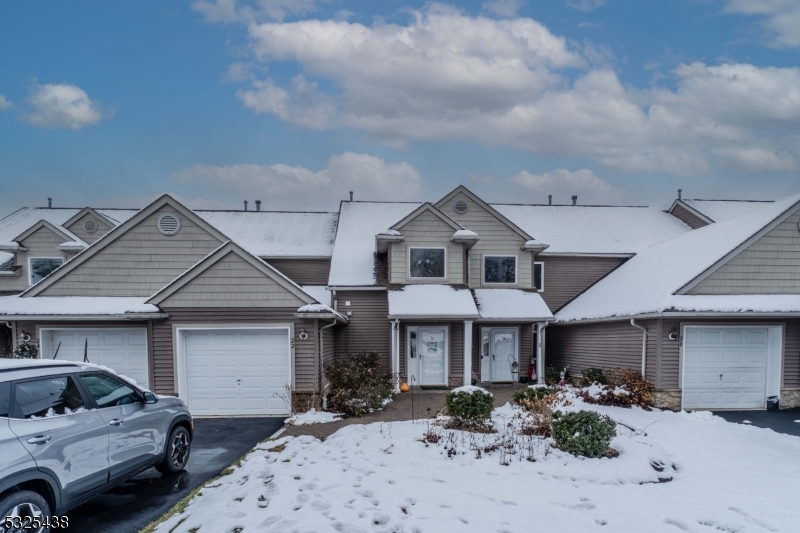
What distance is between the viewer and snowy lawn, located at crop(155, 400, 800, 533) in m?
5.14

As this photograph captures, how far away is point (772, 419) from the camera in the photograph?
11703 mm

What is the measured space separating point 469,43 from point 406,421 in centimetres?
1221

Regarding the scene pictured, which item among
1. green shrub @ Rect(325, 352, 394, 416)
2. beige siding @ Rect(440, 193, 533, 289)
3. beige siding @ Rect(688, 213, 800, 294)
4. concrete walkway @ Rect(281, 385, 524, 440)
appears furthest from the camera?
beige siding @ Rect(440, 193, 533, 289)

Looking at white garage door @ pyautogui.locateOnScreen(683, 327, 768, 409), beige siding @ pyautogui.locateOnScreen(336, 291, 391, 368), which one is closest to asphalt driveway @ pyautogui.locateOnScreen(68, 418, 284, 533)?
beige siding @ pyautogui.locateOnScreen(336, 291, 391, 368)

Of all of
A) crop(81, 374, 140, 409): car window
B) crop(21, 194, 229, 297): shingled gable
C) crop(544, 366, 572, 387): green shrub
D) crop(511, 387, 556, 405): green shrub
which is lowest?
crop(544, 366, 572, 387): green shrub

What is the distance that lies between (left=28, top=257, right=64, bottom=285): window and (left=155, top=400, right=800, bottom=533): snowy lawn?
14.6m

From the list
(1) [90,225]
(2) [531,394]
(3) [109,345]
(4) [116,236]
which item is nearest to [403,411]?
(2) [531,394]

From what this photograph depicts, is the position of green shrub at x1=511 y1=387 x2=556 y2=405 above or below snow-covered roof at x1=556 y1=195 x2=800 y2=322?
below

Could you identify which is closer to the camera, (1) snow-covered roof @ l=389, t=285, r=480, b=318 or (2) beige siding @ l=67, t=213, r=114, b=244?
(1) snow-covered roof @ l=389, t=285, r=480, b=318

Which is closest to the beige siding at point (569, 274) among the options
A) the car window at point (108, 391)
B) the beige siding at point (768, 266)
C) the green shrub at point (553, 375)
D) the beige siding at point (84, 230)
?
the green shrub at point (553, 375)

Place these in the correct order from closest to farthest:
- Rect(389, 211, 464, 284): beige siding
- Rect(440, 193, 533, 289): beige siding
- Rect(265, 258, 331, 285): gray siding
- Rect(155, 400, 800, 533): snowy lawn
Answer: Rect(155, 400, 800, 533): snowy lawn → Rect(389, 211, 464, 284): beige siding → Rect(440, 193, 533, 289): beige siding → Rect(265, 258, 331, 285): gray siding

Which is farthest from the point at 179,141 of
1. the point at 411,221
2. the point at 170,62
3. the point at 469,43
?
the point at 469,43

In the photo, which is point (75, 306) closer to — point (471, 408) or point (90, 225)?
point (90, 225)

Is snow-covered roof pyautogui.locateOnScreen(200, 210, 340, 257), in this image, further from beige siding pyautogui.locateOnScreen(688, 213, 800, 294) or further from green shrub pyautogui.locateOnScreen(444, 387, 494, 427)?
beige siding pyautogui.locateOnScreen(688, 213, 800, 294)
